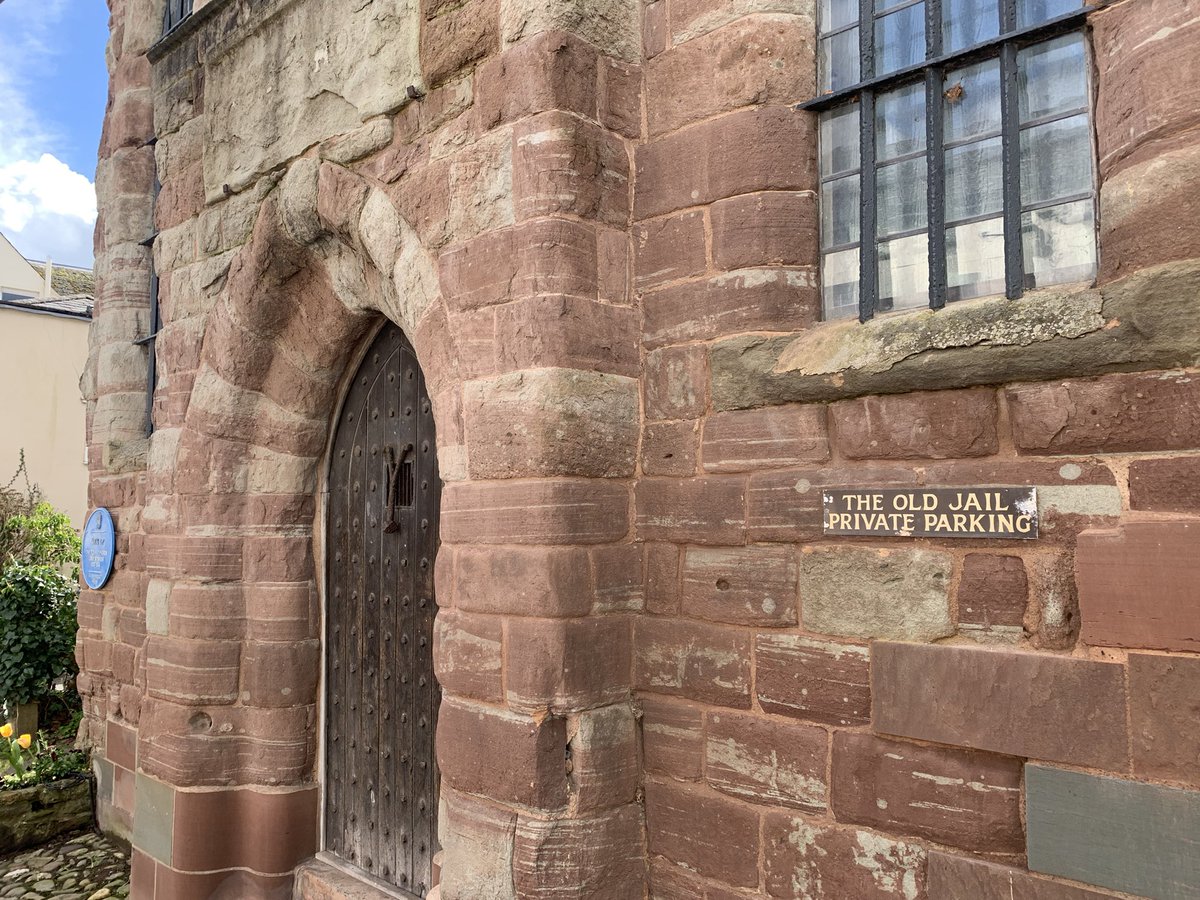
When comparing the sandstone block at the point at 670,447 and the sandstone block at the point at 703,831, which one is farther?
the sandstone block at the point at 670,447

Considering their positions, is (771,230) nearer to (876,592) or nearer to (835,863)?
(876,592)

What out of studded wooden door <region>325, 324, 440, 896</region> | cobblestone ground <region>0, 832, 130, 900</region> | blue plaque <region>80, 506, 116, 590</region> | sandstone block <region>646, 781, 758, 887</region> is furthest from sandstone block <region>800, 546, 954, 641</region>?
blue plaque <region>80, 506, 116, 590</region>

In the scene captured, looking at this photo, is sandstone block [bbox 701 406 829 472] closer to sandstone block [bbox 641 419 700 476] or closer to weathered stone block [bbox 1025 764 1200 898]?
sandstone block [bbox 641 419 700 476]

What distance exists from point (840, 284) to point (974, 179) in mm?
454

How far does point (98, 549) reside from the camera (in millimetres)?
5781

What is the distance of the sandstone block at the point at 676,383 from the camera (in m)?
2.81

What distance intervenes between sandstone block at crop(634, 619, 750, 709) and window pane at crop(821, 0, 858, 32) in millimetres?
1851

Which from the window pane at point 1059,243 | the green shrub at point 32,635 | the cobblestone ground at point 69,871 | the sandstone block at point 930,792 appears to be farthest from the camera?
the green shrub at point 32,635

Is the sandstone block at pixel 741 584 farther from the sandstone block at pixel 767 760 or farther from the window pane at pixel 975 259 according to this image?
the window pane at pixel 975 259

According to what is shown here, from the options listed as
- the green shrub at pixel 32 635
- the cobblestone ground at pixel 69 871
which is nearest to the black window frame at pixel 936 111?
the cobblestone ground at pixel 69 871

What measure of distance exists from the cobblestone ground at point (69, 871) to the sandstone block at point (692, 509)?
403 cm

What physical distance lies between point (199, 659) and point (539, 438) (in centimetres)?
264

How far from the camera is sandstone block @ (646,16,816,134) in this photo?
9.12 ft

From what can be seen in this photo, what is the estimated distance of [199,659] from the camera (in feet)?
14.5
